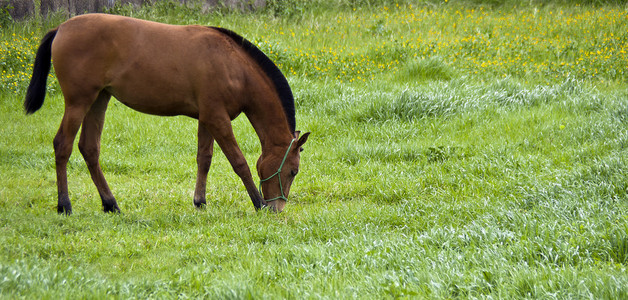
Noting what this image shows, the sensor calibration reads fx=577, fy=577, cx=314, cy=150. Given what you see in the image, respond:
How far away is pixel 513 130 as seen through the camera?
792 cm

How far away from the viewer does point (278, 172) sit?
5641 mm

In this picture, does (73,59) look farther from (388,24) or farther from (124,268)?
(388,24)

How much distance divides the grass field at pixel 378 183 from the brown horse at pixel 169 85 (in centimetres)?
55

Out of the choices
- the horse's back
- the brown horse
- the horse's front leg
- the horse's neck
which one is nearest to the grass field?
the horse's front leg

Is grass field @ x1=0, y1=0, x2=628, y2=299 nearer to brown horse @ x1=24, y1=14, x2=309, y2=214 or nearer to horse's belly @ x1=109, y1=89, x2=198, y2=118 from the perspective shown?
brown horse @ x1=24, y1=14, x2=309, y2=214

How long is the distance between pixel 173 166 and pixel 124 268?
150 inches

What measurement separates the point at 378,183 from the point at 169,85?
8.27ft

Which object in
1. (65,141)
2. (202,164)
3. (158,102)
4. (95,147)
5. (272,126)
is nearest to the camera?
(65,141)

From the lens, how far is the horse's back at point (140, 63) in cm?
542

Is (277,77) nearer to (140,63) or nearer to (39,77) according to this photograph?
(140,63)

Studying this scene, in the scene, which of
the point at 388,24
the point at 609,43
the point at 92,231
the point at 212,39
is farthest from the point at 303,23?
the point at 92,231

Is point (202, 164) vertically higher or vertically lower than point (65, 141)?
lower

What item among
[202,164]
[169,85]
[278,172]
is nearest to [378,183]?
[278,172]

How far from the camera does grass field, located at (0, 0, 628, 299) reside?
3547mm
